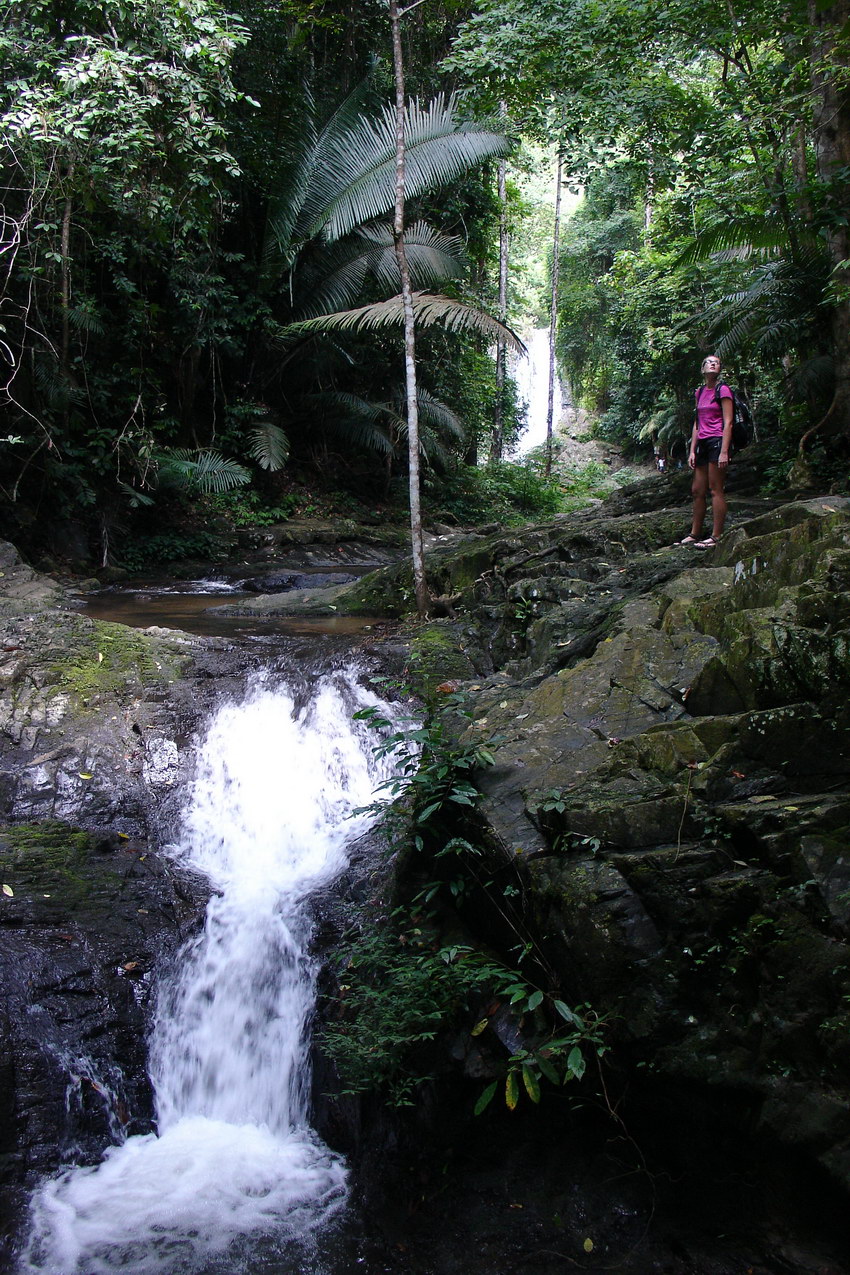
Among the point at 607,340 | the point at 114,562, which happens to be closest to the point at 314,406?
the point at 114,562

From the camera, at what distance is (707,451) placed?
694 cm

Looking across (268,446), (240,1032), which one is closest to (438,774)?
(240,1032)

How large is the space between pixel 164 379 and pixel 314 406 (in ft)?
10.6

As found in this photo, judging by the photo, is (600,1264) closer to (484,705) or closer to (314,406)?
(484,705)

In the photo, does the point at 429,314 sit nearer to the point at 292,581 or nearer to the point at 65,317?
the point at 292,581

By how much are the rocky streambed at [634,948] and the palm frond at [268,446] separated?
8.93m

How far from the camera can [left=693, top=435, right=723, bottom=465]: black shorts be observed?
6.88 m

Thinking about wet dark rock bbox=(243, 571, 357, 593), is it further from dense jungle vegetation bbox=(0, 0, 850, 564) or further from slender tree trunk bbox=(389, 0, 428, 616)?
slender tree trunk bbox=(389, 0, 428, 616)

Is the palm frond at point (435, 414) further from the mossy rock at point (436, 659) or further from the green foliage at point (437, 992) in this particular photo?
the green foliage at point (437, 992)

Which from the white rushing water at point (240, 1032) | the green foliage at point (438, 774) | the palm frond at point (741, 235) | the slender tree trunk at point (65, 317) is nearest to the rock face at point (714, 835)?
the green foliage at point (438, 774)

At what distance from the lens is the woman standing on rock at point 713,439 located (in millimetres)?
6578

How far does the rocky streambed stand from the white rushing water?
7.9 inches

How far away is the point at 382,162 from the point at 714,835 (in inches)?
520

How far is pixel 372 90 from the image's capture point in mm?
14766
